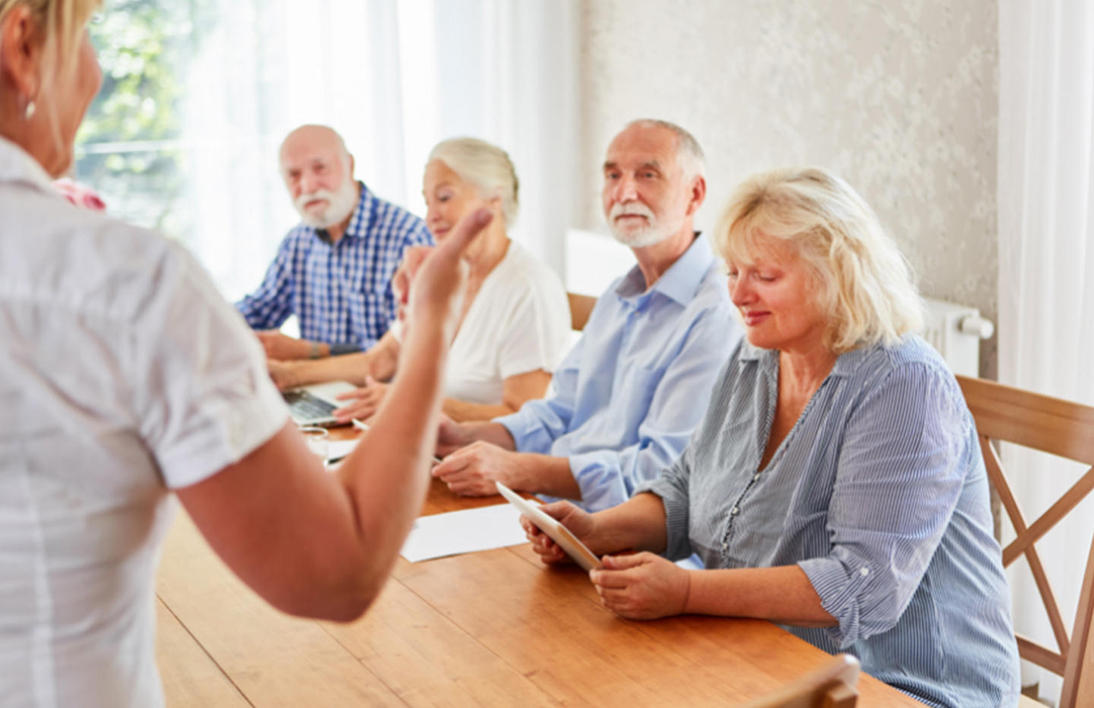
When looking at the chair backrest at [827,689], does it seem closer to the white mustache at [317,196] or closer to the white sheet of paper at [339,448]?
the white sheet of paper at [339,448]

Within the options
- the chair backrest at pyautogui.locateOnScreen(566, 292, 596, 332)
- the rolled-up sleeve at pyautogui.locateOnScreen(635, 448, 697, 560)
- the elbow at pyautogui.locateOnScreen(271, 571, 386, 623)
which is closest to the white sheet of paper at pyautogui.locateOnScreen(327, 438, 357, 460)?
the rolled-up sleeve at pyautogui.locateOnScreen(635, 448, 697, 560)

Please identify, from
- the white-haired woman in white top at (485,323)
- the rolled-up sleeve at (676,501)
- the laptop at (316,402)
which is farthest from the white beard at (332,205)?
the rolled-up sleeve at (676,501)

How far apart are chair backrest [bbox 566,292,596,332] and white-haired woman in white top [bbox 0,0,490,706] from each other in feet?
6.66

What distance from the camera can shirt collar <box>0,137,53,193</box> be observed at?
67 centimetres

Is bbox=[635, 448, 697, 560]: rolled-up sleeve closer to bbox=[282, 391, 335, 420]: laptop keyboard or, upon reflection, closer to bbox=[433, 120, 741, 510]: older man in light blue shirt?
bbox=[433, 120, 741, 510]: older man in light blue shirt

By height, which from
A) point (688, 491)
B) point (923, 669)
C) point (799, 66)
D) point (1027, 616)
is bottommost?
point (1027, 616)

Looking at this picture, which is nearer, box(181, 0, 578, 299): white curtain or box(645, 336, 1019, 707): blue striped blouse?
box(645, 336, 1019, 707): blue striped blouse

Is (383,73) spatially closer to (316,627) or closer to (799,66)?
(799,66)

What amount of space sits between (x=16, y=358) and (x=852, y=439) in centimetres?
107

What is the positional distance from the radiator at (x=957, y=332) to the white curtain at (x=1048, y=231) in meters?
0.10

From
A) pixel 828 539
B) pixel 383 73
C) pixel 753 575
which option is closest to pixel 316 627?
pixel 753 575

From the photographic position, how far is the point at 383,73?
4184mm

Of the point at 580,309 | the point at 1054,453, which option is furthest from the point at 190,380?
the point at 580,309

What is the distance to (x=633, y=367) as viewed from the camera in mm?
2146
